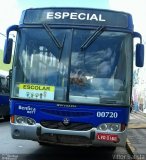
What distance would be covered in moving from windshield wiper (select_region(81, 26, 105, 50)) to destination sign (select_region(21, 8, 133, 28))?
146 mm

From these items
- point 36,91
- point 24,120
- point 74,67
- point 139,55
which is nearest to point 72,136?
point 24,120

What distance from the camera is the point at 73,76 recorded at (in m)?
9.20

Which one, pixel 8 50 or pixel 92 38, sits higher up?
pixel 92 38

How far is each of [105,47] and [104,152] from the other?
3749 millimetres

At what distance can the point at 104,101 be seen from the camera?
29.7ft

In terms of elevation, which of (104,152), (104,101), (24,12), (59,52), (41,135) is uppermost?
(24,12)

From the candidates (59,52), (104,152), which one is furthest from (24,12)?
(104,152)

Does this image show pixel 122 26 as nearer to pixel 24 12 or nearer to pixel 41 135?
pixel 24 12

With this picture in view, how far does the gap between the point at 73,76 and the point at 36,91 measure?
84 centimetres

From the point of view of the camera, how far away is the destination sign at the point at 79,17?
9.59 m

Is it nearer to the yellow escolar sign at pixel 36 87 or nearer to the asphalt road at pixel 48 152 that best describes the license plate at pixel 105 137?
the yellow escolar sign at pixel 36 87

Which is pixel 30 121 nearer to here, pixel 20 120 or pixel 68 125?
pixel 20 120

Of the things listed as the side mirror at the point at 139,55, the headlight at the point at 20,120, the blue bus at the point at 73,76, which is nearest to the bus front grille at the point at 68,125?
the blue bus at the point at 73,76

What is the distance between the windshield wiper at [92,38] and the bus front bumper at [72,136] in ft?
5.78
